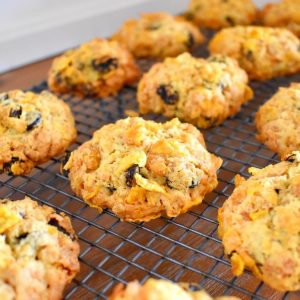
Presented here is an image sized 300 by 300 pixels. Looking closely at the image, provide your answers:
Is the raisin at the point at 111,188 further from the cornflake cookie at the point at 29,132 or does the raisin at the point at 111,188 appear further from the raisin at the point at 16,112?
the raisin at the point at 16,112

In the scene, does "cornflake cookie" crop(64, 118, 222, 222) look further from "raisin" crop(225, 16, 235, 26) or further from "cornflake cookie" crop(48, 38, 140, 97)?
"raisin" crop(225, 16, 235, 26)

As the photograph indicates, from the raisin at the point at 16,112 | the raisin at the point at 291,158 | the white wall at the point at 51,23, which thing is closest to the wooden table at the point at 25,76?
the white wall at the point at 51,23

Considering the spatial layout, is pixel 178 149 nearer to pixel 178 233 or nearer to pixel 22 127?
pixel 178 233

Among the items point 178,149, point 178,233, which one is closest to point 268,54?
point 178,149

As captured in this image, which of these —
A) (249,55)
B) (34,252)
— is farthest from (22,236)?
(249,55)

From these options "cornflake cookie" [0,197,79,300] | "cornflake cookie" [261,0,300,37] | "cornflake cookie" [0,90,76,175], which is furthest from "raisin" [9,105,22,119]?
"cornflake cookie" [261,0,300,37]

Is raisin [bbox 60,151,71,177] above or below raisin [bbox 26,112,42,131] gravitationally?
below

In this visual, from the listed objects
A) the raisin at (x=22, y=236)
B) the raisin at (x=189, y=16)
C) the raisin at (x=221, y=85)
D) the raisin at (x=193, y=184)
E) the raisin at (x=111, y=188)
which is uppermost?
the raisin at (x=189, y=16)
